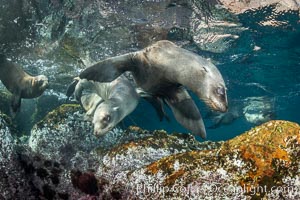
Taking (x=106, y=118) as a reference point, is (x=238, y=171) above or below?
above

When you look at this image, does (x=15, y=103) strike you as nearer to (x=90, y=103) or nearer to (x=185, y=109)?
(x=90, y=103)

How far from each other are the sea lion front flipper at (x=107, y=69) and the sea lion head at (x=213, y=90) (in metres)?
2.13

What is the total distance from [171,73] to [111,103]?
155 cm

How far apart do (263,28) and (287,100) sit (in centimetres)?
1871

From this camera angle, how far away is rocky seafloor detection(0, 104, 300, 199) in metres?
3.38

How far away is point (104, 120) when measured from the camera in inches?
231

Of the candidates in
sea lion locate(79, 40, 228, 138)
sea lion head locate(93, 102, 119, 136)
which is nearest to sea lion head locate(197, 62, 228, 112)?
sea lion locate(79, 40, 228, 138)

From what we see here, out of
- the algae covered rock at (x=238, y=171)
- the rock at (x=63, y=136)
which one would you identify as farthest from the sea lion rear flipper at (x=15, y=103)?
the algae covered rock at (x=238, y=171)

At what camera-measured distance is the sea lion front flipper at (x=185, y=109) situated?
6197mm

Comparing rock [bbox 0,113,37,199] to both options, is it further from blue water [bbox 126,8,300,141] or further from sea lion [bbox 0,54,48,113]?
blue water [bbox 126,8,300,141]

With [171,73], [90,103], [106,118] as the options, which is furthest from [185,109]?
[90,103]

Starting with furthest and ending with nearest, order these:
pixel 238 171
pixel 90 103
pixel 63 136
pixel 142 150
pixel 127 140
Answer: pixel 90 103, pixel 63 136, pixel 127 140, pixel 142 150, pixel 238 171

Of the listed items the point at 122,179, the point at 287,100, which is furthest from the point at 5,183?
the point at 287,100

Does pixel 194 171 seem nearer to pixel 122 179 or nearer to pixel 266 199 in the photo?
pixel 266 199
